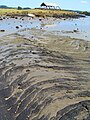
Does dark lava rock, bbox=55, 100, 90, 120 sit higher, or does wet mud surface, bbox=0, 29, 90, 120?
A: dark lava rock, bbox=55, 100, 90, 120

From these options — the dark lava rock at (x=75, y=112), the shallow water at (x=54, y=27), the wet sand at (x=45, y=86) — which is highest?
the dark lava rock at (x=75, y=112)

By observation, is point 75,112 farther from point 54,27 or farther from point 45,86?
point 54,27

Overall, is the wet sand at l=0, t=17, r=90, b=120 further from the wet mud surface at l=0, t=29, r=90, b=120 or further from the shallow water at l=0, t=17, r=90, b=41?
the shallow water at l=0, t=17, r=90, b=41

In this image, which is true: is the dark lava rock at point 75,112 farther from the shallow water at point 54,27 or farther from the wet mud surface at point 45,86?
the shallow water at point 54,27

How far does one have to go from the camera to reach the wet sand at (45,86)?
10.6 meters

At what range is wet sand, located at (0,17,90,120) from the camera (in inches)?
419

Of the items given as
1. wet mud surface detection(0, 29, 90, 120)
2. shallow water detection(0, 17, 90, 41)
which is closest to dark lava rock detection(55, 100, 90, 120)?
wet mud surface detection(0, 29, 90, 120)

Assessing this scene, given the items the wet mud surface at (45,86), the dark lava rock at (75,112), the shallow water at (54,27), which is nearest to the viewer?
the dark lava rock at (75,112)

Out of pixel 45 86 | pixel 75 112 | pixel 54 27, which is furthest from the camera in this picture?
pixel 54 27

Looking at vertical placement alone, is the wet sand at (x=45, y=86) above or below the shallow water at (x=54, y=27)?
above

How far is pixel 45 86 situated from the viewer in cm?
1345

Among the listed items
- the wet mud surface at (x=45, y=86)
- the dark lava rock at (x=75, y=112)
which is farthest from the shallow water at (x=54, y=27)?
the dark lava rock at (x=75, y=112)

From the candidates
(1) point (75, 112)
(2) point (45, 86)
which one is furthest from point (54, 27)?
(1) point (75, 112)

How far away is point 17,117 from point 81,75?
6070 mm
